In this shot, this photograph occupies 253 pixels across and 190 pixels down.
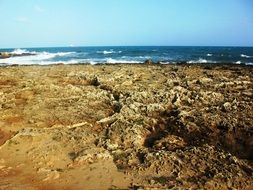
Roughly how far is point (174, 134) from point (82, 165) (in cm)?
232

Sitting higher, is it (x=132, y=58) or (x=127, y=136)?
(x=127, y=136)

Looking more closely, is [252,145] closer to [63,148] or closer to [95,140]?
[95,140]

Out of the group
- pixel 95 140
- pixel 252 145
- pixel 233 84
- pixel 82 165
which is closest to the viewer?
pixel 82 165

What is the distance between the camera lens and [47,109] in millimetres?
9320

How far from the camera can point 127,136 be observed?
287 inches

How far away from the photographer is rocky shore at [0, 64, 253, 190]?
5.63m

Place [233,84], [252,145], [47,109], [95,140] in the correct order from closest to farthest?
[252,145] < [95,140] < [47,109] < [233,84]

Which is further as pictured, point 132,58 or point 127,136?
point 132,58

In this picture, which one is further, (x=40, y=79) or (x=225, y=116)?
(x=40, y=79)

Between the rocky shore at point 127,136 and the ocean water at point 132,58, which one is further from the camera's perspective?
the ocean water at point 132,58

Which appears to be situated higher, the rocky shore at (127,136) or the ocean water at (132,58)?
the rocky shore at (127,136)

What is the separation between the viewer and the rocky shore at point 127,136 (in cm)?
563

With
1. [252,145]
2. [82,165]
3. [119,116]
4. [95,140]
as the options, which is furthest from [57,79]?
[252,145]

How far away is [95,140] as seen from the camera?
23.8 ft
